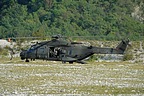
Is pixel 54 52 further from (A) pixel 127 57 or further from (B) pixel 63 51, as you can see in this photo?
(A) pixel 127 57

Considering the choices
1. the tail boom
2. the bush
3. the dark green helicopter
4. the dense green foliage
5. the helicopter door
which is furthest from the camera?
the dense green foliage

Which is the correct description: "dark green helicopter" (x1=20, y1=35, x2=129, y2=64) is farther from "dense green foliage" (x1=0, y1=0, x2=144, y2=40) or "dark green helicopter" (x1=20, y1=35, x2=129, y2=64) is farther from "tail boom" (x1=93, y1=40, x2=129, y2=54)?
"dense green foliage" (x1=0, y1=0, x2=144, y2=40)

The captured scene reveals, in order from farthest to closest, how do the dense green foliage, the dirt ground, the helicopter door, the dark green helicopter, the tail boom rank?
the dense green foliage < the helicopter door < the dark green helicopter < the tail boom < the dirt ground

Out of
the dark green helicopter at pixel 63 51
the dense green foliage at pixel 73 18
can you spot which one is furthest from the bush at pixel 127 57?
the dark green helicopter at pixel 63 51

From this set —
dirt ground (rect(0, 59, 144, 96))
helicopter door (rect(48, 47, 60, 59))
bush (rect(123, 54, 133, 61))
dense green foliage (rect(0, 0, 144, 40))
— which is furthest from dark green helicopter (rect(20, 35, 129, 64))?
dense green foliage (rect(0, 0, 144, 40))

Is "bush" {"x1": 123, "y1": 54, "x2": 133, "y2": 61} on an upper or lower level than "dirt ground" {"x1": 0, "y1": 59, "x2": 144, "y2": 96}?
lower

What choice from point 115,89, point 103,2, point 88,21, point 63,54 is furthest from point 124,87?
point 103,2

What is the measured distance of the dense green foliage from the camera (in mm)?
84312

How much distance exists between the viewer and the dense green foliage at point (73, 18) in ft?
277

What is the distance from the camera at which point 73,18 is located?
87188mm

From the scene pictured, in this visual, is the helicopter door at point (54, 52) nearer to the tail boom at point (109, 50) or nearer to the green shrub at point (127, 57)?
the tail boom at point (109, 50)

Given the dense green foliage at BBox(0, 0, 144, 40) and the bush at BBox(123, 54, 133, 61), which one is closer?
the bush at BBox(123, 54, 133, 61)

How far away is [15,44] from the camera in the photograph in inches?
2985

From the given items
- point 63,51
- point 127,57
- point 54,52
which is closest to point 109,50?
point 63,51
